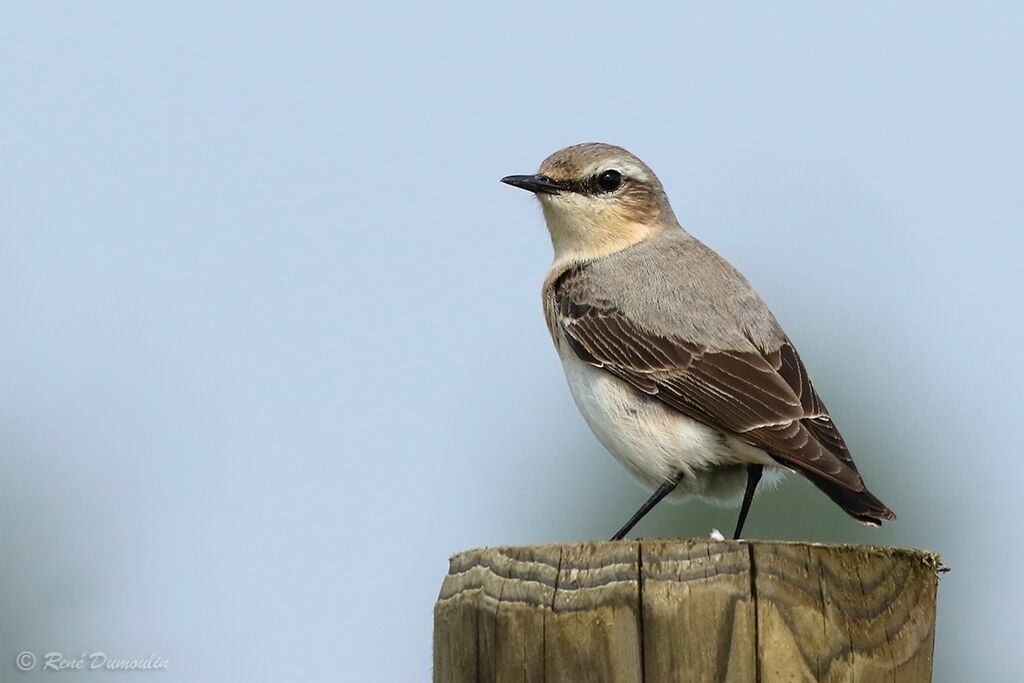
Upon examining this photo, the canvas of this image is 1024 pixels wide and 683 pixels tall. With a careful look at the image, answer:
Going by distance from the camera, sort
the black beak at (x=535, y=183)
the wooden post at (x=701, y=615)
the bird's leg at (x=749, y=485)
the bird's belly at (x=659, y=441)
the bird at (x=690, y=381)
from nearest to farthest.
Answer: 1. the wooden post at (x=701, y=615)
2. the bird at (x=690, y=381)
3. the bird's belly at (x=659, y=441)
4. the bird's leg at (x=749, y=485)
5. the black beak at (x=535, y=183)

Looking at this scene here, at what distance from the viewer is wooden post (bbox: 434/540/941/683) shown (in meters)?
4.03

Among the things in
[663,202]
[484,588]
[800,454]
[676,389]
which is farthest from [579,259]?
[484,588]

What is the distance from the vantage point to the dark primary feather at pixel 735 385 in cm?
635

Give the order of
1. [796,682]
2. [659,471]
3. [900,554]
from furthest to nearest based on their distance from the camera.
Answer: [659,471], [900,554], [796,682]

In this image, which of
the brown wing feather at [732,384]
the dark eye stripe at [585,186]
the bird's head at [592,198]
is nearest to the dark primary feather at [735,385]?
the brown wing feather at [732,384]

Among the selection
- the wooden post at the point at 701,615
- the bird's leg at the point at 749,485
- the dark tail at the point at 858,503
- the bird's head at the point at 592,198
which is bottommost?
the bird's leg at the point at 749,485

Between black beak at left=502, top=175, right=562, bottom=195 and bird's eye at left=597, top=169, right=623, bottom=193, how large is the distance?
266mm

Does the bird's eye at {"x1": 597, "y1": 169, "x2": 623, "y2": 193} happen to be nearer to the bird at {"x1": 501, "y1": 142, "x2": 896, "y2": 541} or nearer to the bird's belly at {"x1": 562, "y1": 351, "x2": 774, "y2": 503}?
the bird at {"x1": 501, "y1": 142, "x2": 896, "y2": 541}

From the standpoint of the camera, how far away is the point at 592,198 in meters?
8.22

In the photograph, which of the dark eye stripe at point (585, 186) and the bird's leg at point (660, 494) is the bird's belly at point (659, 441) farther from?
the dark eye stripe at point (585, 186)

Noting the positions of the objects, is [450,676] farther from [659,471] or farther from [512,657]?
[659,471]

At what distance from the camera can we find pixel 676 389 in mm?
6805

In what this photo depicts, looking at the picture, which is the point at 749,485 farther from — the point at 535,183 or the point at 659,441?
the point at 535,183

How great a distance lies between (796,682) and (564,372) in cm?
356
